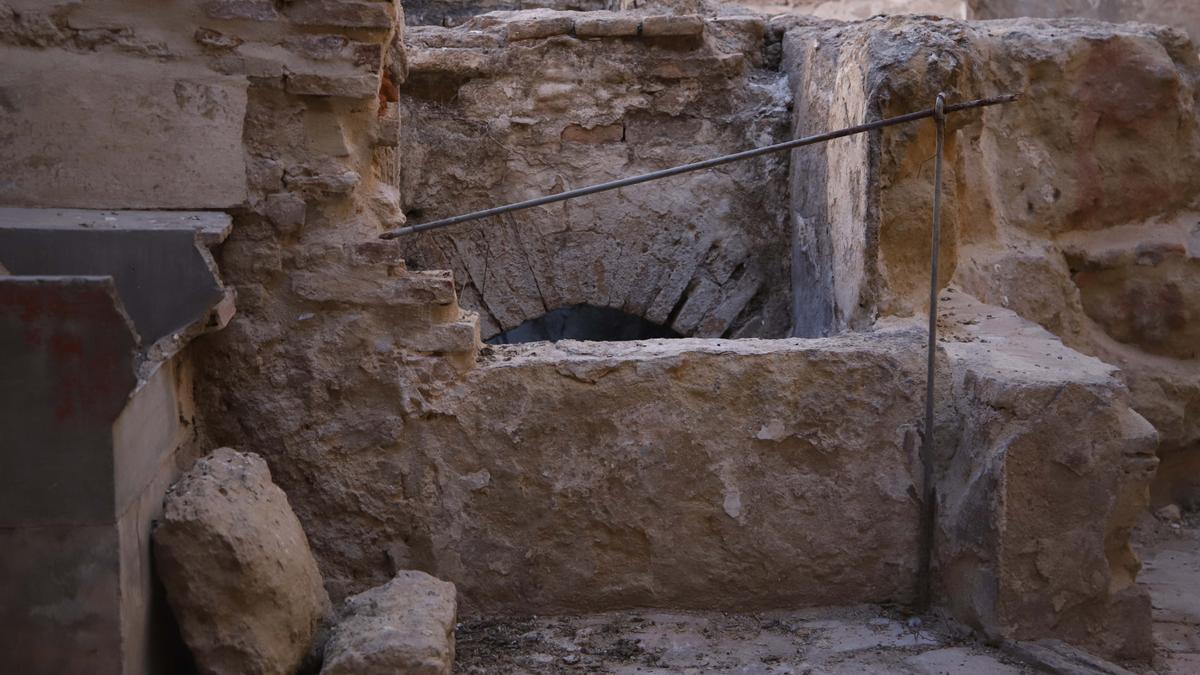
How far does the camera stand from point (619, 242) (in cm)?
517

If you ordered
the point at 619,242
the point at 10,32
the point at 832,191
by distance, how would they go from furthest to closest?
the point at 619,242, the point at 832,191, the point at 10,32

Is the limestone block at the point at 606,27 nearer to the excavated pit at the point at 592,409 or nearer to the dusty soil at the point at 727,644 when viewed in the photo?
the excavated pit at the point at 592,409

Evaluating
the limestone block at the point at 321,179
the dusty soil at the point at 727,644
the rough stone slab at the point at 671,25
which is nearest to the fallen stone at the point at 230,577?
the dusty soil at the point at 727,644

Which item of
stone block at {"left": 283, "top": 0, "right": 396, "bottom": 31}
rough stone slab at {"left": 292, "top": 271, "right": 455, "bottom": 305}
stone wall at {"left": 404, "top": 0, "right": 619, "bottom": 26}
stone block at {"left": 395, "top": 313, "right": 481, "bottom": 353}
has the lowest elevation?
stone block at {"left": 395, "top": 313, "right": 481, "bottom": 353}

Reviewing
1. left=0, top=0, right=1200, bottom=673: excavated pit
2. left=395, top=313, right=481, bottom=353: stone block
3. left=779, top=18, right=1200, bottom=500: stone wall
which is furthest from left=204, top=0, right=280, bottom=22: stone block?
left=779, top=18, right=1200, bottom=500: stone wall

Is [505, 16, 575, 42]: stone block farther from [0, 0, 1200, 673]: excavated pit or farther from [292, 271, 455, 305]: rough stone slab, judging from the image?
[292, 271, 455, 305]: rough stone slab

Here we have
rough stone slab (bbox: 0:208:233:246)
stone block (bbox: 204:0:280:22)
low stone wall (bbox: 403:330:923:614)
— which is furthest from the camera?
low stone wall (bbox: 403:330:923:614)

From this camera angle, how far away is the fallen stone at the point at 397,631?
2.43m

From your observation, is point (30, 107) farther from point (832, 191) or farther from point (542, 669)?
point (832, 191)

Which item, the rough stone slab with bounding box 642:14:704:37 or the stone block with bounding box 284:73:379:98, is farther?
the rough stone slab with bounding box 642:14:704:37

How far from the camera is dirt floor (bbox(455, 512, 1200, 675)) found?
2.85 meters

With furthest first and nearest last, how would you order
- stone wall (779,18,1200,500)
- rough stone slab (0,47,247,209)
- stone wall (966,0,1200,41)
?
stone wall (966,0,1200,41)
stone wall (779,18,1200,500)
rough stone slab (0,47,247,209)

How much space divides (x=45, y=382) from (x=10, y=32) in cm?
98

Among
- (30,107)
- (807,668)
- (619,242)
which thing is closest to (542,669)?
(807,668)
